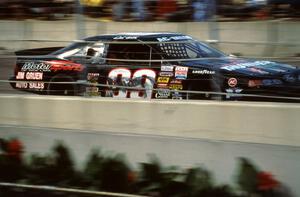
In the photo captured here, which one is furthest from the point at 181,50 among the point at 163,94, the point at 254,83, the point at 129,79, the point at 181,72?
the point at 254,83

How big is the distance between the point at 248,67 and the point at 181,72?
1.00 meters

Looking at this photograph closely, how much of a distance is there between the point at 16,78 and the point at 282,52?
3418 millimetres

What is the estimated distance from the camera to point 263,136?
5.83m

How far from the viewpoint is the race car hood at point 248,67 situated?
6469 mm

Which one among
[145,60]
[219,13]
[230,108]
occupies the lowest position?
[230,108]

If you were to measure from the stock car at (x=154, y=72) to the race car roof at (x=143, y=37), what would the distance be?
0.11 meters

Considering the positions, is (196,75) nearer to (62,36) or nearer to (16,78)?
(62,36)

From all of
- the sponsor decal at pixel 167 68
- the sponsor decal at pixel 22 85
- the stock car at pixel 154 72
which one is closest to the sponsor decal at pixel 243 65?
the stock car at pixel 154 72

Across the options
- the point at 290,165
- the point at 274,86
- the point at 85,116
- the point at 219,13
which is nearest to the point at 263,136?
the point at 290,165

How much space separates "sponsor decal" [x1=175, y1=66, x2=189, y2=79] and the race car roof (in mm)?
878

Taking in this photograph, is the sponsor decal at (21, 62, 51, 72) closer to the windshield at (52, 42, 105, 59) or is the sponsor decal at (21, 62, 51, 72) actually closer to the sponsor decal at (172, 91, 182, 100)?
the windshield at (52, 42, 105, 59)

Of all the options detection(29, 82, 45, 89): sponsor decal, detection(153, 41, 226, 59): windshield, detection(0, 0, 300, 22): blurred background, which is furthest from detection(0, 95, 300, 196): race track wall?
detection(153, 41, 226, 59): windshield

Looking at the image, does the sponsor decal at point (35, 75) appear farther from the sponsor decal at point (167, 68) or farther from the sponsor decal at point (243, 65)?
the sponsor decal at point (243, 65)

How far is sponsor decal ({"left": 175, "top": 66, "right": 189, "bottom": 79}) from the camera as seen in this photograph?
7459mm
